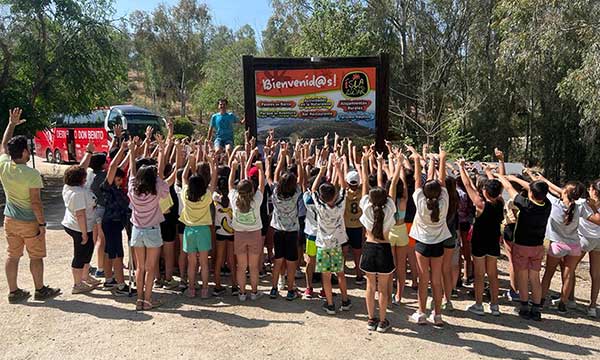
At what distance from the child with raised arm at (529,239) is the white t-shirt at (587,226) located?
67cm

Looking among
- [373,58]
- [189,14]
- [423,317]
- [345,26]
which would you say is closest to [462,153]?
[373,58]

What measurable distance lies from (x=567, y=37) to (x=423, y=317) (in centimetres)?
1062

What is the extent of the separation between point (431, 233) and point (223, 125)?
19.9 ft

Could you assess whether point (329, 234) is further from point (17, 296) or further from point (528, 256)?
point (17, 296)

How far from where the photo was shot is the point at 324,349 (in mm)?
4316

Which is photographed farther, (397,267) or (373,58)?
(373,58)

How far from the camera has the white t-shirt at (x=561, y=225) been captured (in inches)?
206

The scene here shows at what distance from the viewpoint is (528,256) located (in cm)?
509

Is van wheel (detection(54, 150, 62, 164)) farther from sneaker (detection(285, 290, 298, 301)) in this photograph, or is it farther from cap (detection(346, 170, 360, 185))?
cap (detection(346, 170, 360, 185))

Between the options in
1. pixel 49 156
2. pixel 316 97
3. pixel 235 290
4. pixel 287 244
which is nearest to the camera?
pixel 287 244

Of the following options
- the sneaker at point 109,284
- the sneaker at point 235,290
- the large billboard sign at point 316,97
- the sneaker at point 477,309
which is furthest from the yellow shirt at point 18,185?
the large billboard sign at point 316,97

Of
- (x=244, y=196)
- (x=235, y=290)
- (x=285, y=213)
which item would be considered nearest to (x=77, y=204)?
(x=244, y=196)

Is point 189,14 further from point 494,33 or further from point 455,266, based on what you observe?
point 455,266

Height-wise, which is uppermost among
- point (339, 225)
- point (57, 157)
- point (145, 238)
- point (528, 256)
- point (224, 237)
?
point (57, 157)
